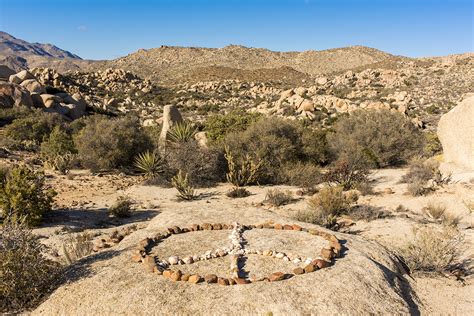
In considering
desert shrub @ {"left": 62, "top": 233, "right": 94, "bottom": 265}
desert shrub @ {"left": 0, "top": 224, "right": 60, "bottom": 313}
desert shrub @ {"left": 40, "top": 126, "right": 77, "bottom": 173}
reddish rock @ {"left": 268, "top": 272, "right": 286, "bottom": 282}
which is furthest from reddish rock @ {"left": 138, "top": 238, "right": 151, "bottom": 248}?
desert shrub @ {"left": 40, "top": 126, "right": 77, "bottom": 173}

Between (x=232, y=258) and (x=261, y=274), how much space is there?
68 cm

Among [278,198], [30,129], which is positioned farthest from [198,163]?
[30,129]

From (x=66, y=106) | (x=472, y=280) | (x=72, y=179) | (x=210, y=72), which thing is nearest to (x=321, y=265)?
(x=472, y=280)

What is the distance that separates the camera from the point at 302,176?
1406cm

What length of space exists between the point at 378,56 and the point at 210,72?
40463 millimetres

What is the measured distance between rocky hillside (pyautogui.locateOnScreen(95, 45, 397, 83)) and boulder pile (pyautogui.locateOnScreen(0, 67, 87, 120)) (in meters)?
39.8

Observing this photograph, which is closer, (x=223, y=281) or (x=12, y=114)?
(x=223, y=281)

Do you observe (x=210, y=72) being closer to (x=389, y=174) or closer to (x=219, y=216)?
(x=389, y=174)

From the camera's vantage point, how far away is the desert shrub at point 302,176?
45.3ft

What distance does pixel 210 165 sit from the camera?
15195 mm

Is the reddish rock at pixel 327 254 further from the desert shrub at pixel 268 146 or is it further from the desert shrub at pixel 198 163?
the desert shrub at pixel 198 163

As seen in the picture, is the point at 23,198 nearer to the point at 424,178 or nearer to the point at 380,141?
the point at 424,178

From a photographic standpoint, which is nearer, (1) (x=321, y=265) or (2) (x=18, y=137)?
(1) (x=321, y=265)

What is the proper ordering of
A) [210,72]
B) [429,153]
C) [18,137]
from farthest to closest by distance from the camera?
[210,72] → [18,137] → [429,153]
